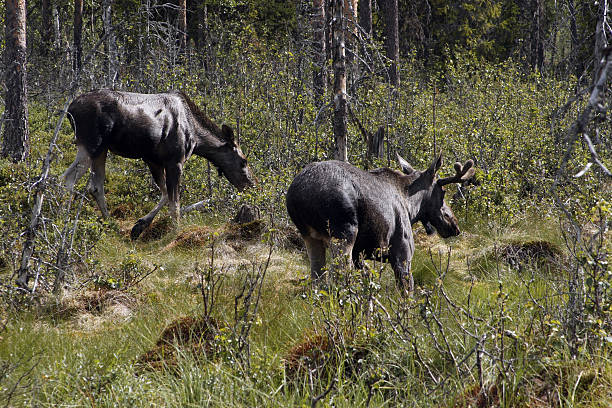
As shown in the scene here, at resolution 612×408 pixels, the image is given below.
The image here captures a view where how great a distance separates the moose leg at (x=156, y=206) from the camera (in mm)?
10180

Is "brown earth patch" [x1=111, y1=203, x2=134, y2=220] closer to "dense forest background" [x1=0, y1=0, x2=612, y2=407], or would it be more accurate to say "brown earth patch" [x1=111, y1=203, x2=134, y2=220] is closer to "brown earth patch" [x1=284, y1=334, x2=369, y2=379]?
"dense forest background" [x1=0, y1=0, x2=612, y2=407]

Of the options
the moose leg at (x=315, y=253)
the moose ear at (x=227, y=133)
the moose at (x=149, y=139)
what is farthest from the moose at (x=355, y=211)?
the moose ear at (x=227, y=133)

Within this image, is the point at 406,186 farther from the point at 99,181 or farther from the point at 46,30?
the point at 46,30

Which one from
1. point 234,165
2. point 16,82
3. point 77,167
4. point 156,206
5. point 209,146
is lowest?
point 156,206

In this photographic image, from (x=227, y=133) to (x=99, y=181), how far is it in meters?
2.32

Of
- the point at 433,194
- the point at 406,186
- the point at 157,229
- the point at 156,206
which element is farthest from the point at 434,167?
the point at 156,206

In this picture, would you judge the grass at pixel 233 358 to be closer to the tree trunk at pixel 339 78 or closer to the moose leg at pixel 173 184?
the tree trunk at pixel 339 78

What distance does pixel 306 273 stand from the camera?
314 inches

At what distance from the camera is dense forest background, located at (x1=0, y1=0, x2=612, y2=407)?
163 inches

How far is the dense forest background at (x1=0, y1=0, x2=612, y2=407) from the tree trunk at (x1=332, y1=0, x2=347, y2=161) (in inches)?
1.1

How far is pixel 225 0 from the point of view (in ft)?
85.9

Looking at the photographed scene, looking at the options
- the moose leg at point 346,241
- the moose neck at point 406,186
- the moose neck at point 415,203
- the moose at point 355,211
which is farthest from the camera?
the moose neck at point 415,203

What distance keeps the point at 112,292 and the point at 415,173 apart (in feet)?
11.9

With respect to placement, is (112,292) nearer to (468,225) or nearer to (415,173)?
(415,173)
